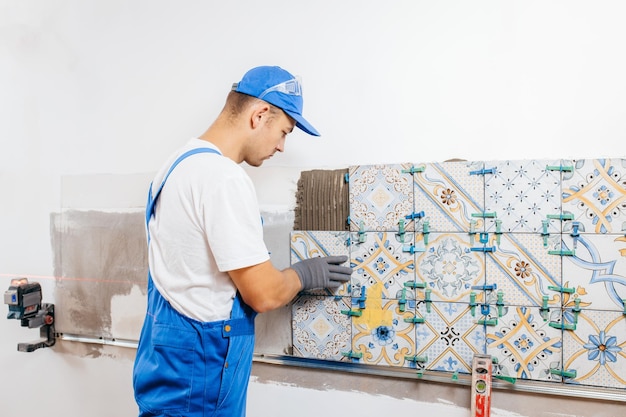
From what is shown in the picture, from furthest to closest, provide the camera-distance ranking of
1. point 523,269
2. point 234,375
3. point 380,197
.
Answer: point 380,197 < point 523,269 < point 234,375

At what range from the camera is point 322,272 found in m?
1.25

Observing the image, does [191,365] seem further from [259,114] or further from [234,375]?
[259,114]

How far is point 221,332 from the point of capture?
1.05 meters

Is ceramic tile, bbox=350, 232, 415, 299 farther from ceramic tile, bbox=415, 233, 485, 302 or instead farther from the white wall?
the white wall

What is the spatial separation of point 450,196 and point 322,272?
0.39 metres

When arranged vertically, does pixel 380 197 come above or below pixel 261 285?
above

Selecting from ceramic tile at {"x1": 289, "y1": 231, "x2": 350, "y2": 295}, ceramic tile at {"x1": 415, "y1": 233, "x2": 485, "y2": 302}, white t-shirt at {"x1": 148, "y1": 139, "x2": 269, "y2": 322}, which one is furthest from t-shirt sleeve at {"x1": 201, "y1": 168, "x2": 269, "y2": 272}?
ceramic tile at {"x1": 415, "y1": 233, "x2": 485, "y2": 302}

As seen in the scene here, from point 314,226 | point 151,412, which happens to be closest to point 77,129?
point 314,226

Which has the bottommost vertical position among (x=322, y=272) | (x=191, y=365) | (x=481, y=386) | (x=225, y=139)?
(x=481, y=386)

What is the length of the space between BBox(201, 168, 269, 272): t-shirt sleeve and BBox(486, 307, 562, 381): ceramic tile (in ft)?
2.17

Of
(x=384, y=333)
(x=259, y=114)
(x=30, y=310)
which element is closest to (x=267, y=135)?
(x=259, y=114)

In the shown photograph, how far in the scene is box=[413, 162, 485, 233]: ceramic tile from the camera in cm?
121

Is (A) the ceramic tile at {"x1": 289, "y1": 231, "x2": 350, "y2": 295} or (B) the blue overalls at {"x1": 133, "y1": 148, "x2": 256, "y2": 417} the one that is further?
(A) the ceramic tile at {"x1": 289, "y1": 231, "x2": 350, "y2": 295}

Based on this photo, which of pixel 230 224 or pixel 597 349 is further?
pixel 597 349
